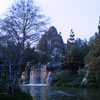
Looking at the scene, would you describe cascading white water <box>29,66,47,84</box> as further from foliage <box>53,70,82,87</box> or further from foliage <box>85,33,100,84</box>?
foliage <box>85,33,100,84</box>

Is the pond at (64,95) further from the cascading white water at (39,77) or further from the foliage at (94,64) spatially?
the cascading white water at (39,77)

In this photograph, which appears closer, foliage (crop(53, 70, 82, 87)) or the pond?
the pond

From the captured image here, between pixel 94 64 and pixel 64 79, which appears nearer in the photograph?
pixel 94 64

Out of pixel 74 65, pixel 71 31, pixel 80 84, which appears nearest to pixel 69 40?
pixel 71 31

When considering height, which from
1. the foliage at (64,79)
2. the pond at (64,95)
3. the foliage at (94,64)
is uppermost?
the foliage at (94,64)

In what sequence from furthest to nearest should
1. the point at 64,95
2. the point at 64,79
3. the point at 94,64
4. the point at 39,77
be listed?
the point at 39,77 → the point at 64,79 → the point at 94,64 → the point at 64,95

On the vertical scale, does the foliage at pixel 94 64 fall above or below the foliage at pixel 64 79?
above

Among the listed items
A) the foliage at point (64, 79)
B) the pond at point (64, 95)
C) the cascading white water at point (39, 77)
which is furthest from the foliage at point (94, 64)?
the cascading white water at point (39, 77)

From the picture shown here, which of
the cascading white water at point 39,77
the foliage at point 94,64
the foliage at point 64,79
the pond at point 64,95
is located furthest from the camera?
the cascading white water at point 39,77

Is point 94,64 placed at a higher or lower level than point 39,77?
higher

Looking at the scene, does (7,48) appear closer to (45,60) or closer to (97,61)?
(45,60)

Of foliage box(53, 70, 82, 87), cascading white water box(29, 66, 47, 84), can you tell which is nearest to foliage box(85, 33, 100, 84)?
foliage box(53, 70, 82, 87)

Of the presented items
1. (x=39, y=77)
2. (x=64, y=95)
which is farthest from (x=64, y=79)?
(x=64, y=95)

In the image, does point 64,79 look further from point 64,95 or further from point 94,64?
point 64,95
